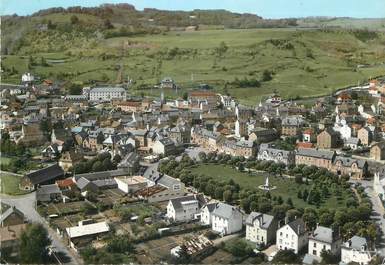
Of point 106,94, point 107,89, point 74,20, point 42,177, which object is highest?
point 74,20

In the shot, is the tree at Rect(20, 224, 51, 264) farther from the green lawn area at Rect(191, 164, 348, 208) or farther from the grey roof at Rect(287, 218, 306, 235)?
the green lawn area at Rect(191, 164, 348, 208)

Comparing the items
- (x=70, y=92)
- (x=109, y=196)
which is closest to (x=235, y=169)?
(x=109, y=196)

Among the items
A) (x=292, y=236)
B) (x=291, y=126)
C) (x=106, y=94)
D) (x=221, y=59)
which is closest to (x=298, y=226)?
(x=292, y=236)

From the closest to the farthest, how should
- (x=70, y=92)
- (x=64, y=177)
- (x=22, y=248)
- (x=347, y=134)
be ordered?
1. (x=22, y=248)
2. (x=64, y=177)
3. (x=347, y=134)
4. (x=70, y=92)

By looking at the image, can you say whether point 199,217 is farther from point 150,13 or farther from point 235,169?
point 150,13

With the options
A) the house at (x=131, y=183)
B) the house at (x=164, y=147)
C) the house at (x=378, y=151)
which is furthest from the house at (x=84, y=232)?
the house at (x=378, y=151)

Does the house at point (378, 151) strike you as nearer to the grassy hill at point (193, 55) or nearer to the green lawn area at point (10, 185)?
the grassy hill at point (193, 55)

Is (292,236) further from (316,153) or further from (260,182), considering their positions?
(316,153)

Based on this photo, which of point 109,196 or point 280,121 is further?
point 280,121
